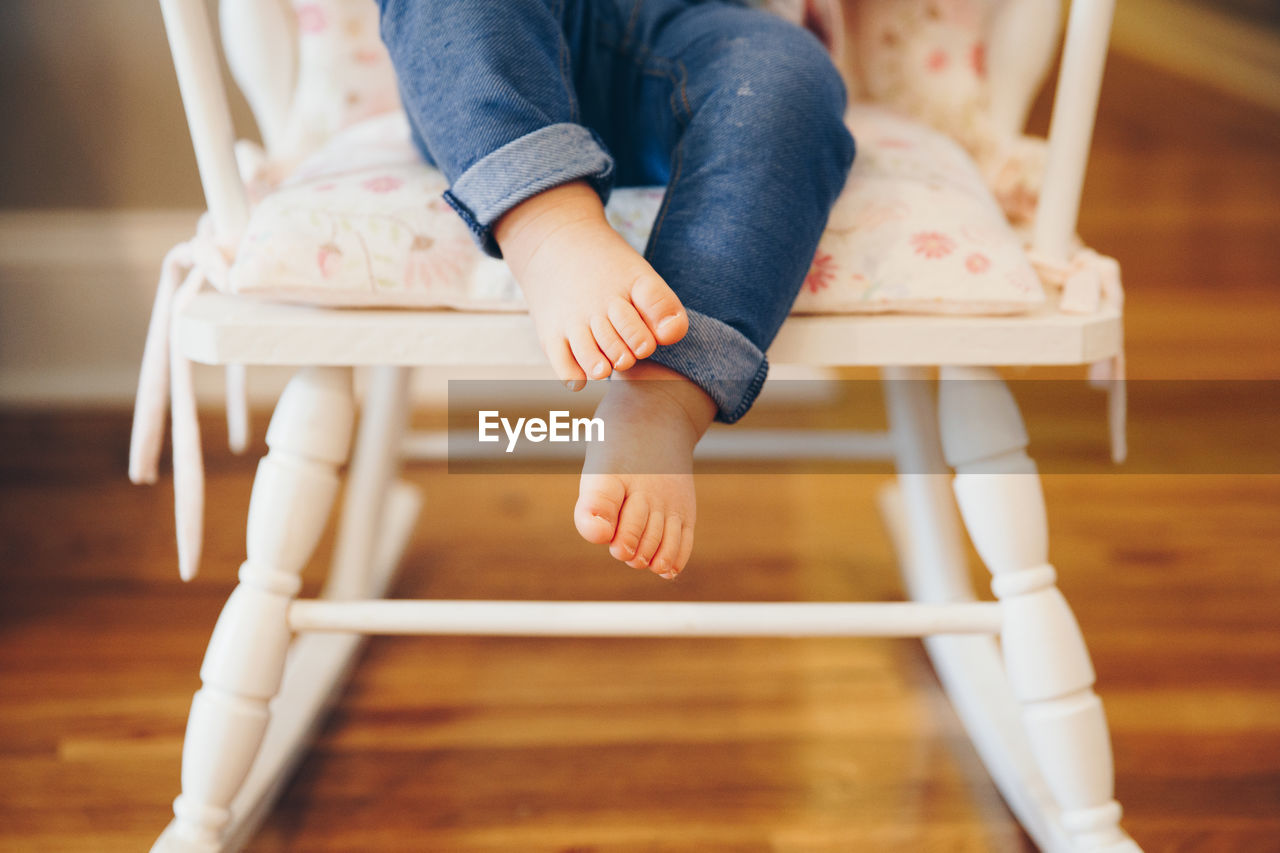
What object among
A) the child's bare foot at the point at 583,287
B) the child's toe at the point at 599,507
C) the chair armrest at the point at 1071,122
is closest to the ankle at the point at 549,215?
the child's bare foot at the point at 583,287

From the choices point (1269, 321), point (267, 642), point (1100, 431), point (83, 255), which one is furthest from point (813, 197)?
point (1269, 321)

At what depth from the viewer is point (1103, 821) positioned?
538 millimetres

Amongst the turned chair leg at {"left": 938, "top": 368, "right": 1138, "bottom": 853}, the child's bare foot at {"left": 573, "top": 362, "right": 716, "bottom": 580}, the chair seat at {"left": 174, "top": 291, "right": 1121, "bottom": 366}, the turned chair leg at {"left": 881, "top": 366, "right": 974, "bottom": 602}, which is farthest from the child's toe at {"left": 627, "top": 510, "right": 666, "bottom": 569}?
the turned chair leg at {"left": 881, "top": 366, "right": 974, "bottom": 602}

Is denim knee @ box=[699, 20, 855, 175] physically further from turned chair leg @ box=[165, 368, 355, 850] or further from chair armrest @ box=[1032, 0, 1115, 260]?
turned chair leg @ box=[165, 368, 355, 850]

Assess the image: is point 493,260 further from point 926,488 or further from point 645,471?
point 926,488

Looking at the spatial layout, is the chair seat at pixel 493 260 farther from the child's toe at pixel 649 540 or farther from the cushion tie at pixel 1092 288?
the child's toe at pixel 649 540

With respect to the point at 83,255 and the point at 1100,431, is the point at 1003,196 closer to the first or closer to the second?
the point at 1100,431

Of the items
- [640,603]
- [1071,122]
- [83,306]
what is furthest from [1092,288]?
[83,306]

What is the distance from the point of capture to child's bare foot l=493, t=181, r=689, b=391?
41 centimetres

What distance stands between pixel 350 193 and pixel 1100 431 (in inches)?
38.4

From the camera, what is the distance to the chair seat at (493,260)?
1.60 ft

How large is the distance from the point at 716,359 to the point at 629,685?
0.39 metres

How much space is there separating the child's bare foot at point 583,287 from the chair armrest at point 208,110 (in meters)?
0.17

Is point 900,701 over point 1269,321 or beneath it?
over
